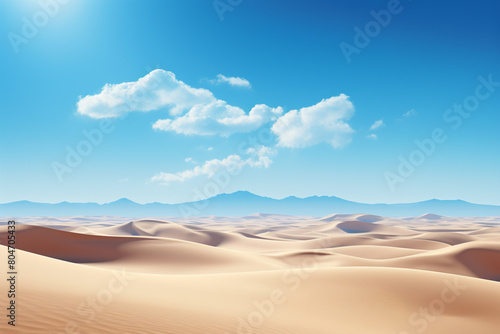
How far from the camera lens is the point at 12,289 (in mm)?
6551

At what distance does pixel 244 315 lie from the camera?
26.7 feet

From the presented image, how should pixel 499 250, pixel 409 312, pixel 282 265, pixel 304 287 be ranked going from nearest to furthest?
pixel 409 312 → pixel 304 287 → pixel 282 265 → pixel 499 250

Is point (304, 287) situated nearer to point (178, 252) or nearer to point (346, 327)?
point (346, 327)

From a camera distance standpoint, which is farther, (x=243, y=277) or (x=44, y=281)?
(x=243, y=277)

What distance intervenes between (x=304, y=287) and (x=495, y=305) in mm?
5683

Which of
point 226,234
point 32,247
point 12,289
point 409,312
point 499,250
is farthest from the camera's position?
point 226,234

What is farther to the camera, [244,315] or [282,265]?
[282,265]

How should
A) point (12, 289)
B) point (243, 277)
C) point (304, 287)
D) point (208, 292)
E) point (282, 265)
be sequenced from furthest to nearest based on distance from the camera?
point (282, 265) < point (243, 277) < point (304, 287) < point (208, 292) < point (12, 289)

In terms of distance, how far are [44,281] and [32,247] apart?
19406mm

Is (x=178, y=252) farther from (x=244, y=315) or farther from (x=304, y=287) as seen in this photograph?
(x=244, y=315)

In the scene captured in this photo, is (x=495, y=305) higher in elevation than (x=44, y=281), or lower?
lower

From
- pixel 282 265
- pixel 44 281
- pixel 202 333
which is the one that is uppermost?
pixel 44 281

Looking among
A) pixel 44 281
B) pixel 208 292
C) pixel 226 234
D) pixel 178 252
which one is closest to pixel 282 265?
pixel 178 252

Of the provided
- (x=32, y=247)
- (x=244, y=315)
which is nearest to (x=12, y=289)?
(x=244, y=315)
